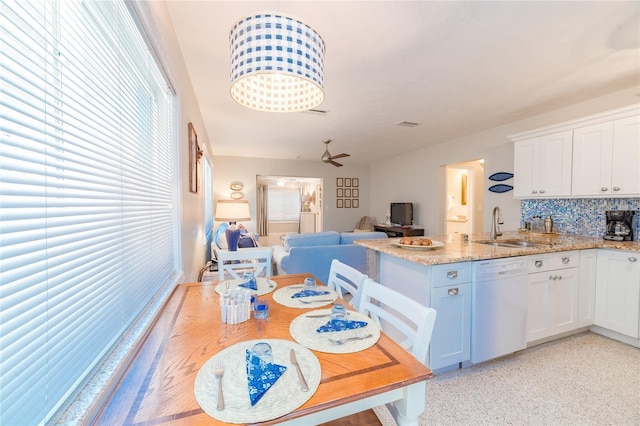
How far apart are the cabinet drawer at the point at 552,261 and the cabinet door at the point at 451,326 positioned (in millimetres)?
702

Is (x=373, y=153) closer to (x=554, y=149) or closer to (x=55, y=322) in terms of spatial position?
(x=554, y=149)

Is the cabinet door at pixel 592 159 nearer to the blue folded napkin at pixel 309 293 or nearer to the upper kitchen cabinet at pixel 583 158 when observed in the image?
the upper kitchen cabinet at pixel 583 158

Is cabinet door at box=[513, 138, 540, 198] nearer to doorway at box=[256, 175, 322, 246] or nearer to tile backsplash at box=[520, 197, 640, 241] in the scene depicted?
tile backsplash at box=[520, 197, 640, 241]

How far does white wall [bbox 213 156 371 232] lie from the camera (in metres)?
6.41

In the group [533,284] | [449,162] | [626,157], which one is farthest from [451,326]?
[449,162]

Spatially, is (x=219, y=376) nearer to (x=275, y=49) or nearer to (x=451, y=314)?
(x=275, y=49)

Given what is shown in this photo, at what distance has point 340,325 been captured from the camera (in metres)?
1.03

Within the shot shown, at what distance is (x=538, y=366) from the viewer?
2023 millimetres

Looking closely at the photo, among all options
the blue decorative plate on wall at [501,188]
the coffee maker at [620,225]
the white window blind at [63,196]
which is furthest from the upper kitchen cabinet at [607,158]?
the white window blind at [63,196]

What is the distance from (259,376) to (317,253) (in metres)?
2.60

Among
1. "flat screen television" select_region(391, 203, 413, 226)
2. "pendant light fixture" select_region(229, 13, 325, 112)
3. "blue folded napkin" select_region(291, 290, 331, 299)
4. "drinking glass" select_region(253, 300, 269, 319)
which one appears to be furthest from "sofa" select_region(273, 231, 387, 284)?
"flat screen television" select_region(391, 203, 413, 226)

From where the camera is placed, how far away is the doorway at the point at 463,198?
201 inches

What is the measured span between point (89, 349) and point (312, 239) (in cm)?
269

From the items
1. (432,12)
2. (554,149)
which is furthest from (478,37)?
(554,149)
